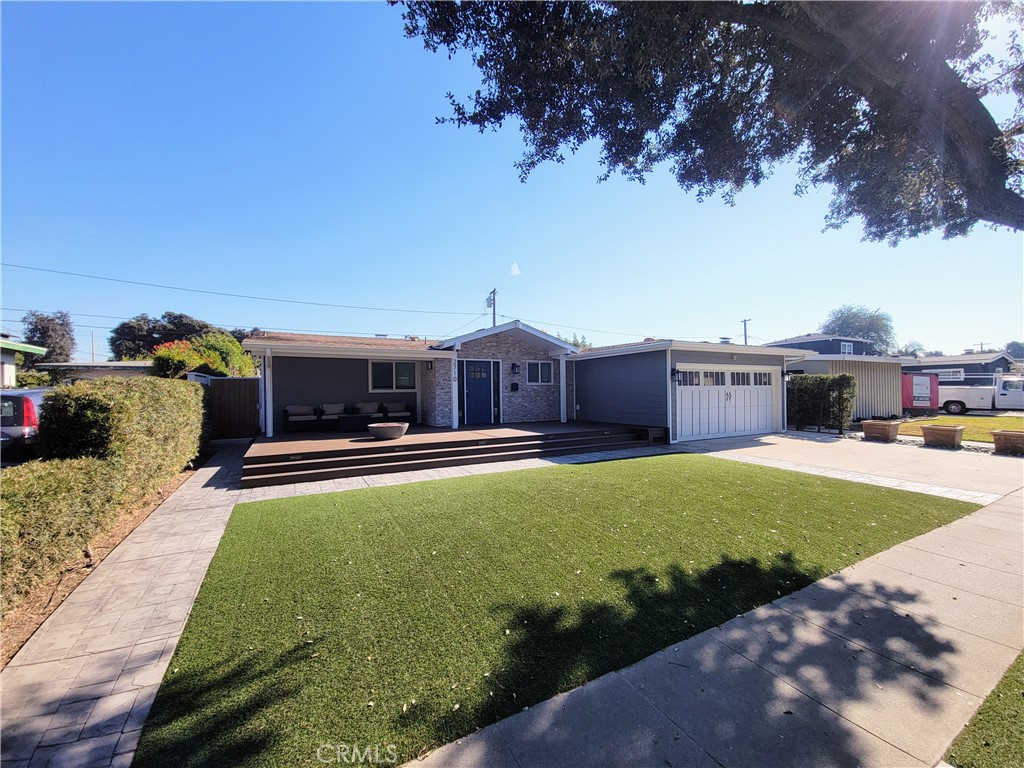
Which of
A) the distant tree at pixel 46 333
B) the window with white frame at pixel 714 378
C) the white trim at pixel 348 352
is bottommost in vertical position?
the window with white frame at pixel 714 378

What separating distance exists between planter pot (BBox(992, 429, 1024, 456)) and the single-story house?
5.05 m

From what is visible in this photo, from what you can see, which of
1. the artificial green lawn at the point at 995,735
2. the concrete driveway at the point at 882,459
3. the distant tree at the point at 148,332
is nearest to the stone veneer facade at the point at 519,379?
the concrete driveway at the point at 882,459

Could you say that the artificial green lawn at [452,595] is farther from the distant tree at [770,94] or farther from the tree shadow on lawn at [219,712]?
the distant tree at [770,94]

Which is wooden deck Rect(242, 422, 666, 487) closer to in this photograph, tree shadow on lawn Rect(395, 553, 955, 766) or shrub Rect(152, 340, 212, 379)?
shrub Rect(152, 340, 212, 379)

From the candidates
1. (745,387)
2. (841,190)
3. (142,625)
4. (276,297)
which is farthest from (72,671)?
(276,297)

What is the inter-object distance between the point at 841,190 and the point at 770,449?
25.5 feet

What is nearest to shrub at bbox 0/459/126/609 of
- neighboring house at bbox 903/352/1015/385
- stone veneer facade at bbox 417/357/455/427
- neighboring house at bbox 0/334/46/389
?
stone veneer facade at bbox 417/357/455/427

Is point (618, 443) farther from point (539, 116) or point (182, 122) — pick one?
point (182, 122)

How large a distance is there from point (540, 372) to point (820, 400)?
10144 mm

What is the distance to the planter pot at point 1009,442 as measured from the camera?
32.0ft

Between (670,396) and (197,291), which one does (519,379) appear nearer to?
(670,396)

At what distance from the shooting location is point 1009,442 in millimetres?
9914

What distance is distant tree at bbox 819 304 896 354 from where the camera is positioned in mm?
55312

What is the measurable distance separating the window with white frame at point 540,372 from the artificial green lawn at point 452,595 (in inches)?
311
